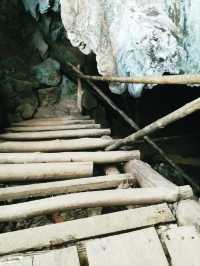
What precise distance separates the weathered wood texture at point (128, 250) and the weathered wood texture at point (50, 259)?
0.29 ft

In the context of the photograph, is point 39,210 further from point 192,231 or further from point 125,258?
point 192,231

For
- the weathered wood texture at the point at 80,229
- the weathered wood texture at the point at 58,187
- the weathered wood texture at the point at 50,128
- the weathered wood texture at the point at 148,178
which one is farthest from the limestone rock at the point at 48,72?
the weathered wood texture at the point at 80,229

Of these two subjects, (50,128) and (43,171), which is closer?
(43,171)

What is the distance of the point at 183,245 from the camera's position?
1.64m

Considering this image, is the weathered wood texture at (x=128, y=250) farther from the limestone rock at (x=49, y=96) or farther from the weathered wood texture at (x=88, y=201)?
the limestone rock at (x=49, y=96)

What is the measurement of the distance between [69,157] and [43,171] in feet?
1.21

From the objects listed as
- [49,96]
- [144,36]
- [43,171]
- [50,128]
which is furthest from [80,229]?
[49,96]

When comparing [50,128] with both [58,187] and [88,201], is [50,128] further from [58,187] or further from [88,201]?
[88,201]

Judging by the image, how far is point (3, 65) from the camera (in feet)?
20.3

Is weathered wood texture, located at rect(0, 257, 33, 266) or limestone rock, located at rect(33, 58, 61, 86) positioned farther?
limestone rock, located at rect(33, 58, 61, 86)

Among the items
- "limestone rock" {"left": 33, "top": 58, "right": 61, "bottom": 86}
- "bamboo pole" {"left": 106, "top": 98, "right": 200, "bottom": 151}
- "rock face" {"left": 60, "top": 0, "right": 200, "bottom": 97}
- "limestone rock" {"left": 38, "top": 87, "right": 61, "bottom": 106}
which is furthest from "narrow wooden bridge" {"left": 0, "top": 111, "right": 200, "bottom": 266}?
"limestone rock" {"left": 33, "top": 58, "right": 61, "bottom": 86}

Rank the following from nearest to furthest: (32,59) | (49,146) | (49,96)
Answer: (49,146) < (49,96) < (32,59)

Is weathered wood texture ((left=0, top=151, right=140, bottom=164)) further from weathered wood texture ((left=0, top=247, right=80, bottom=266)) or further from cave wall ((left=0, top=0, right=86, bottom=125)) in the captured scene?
cave wall ((left=0, top=0, right=86, bottom=125))

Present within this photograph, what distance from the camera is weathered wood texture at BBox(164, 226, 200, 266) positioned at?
1554 mm
